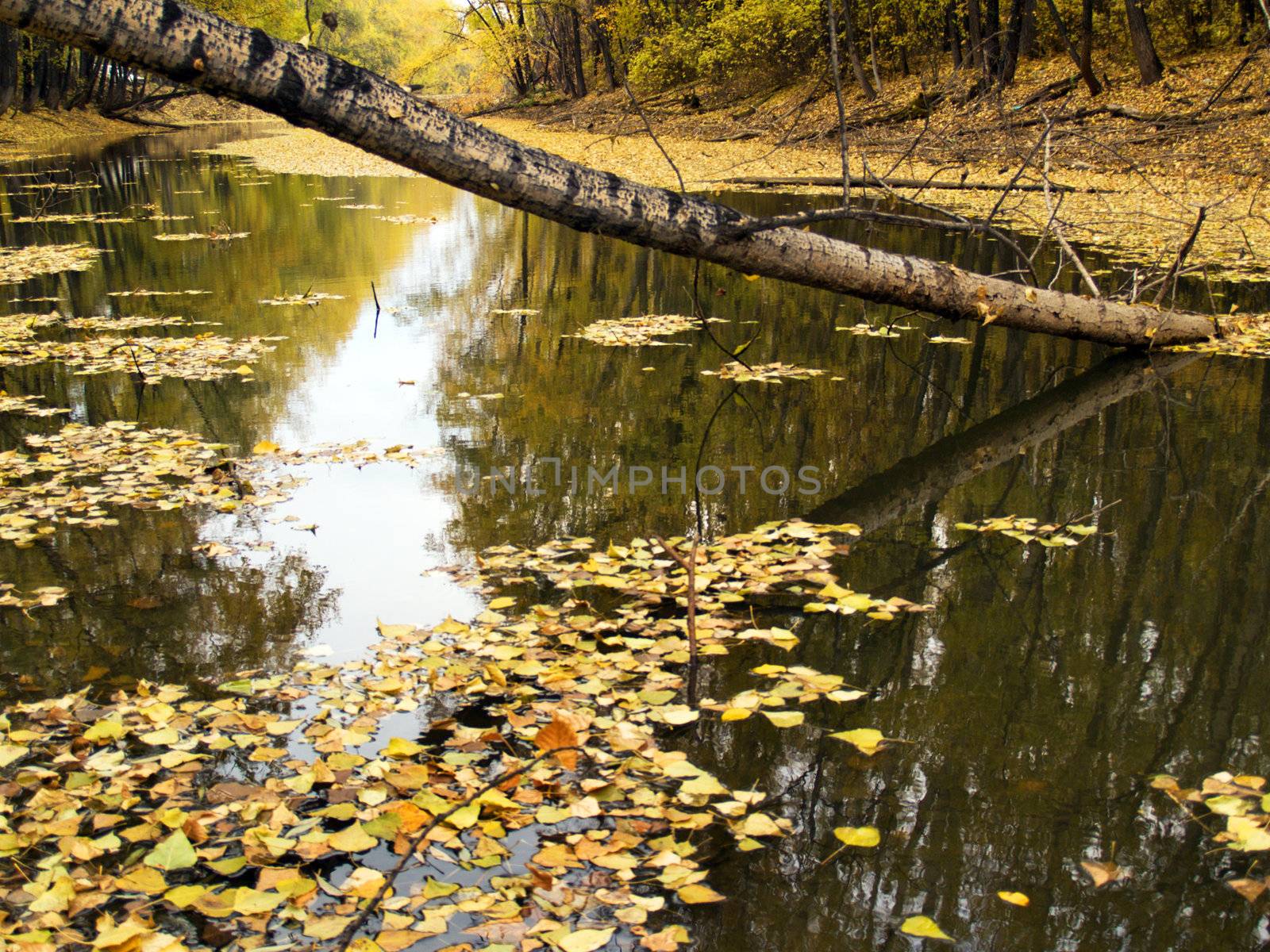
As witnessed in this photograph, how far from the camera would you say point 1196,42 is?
22.0m

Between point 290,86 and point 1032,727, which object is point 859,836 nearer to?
point 1032,727

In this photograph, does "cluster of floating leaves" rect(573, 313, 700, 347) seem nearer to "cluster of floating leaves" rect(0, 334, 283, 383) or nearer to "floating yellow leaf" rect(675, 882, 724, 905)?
"cluster of floating leaves" rect(0, 334, 283, 383)

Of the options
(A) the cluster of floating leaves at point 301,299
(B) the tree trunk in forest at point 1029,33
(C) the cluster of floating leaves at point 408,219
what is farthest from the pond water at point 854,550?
(B) the tree trunk in forest at point 1029,33

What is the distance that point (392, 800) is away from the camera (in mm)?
2627

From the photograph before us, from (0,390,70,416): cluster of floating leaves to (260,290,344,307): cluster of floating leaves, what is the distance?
10.5 ft

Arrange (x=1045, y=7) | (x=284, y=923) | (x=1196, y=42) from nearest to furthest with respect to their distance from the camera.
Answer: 1. (x=284, y=923)
2. (x=1196, y=42)
3. (x=1045, y=7)

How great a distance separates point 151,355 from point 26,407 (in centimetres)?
135

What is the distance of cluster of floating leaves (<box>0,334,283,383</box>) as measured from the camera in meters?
7.06

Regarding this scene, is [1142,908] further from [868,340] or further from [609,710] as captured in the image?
[868,340]

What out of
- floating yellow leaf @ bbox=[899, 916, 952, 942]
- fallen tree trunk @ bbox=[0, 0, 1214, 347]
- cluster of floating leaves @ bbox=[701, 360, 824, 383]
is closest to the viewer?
floating yellow leaf @ bbox=[899, 916, 952, 942]

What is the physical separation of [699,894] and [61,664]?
7.51ft

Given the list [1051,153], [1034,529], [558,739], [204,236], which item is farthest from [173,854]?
[204,236]

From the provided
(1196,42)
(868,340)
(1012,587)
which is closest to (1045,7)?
(1196,42)

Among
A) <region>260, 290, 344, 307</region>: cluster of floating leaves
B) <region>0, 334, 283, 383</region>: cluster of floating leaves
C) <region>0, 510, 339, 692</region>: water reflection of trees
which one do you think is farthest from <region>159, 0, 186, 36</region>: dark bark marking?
<region>260, 290, 344, 307</region>: cluster of floating leaves
